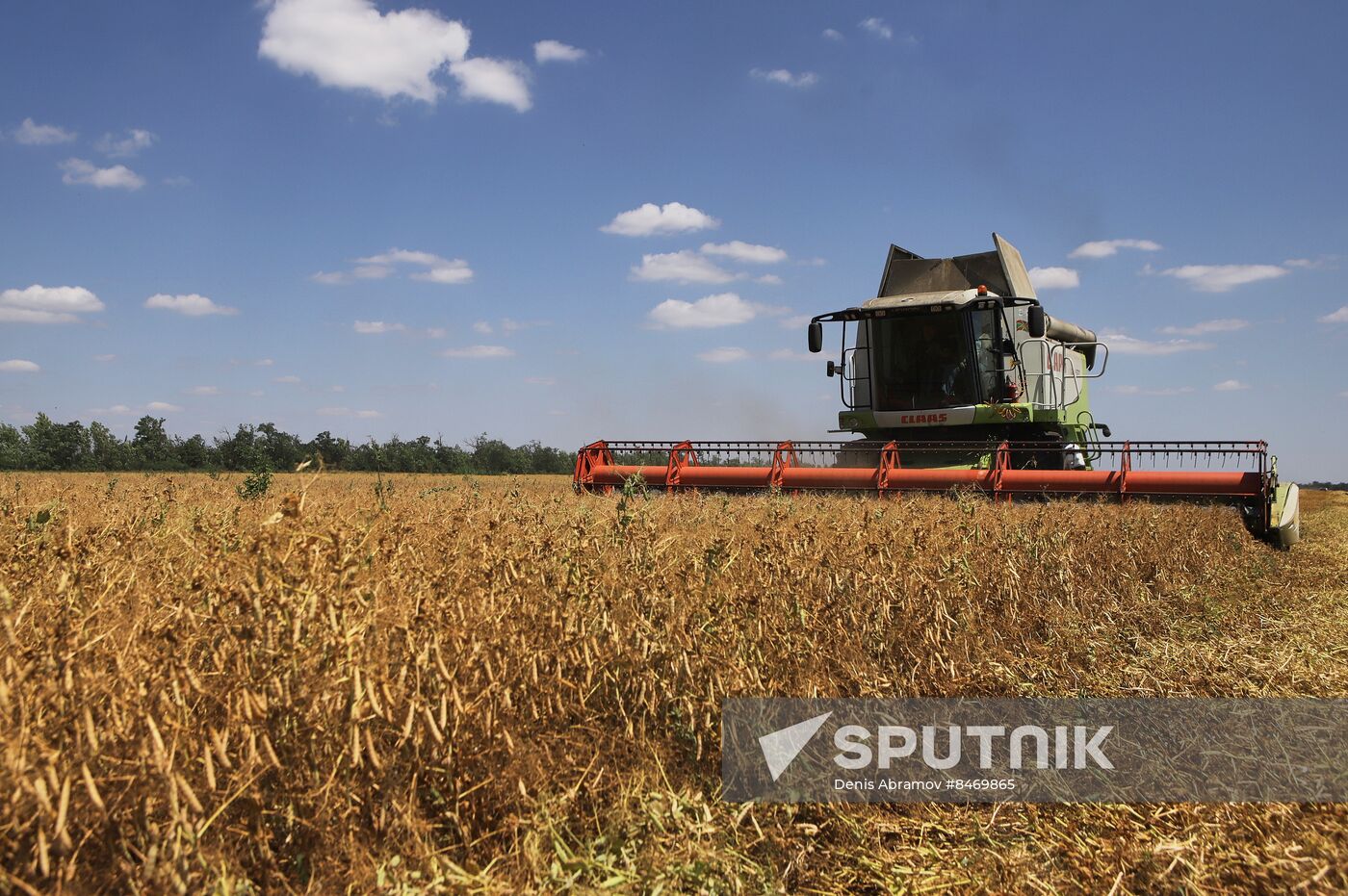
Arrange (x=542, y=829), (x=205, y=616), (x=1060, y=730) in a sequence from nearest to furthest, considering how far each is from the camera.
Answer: (x=205, y=616)
(x=542, y=829)
(x=1060, y=730)

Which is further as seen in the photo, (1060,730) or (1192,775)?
(1060,730)

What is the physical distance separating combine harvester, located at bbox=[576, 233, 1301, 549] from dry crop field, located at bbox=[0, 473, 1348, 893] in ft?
15.8

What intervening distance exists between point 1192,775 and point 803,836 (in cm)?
144

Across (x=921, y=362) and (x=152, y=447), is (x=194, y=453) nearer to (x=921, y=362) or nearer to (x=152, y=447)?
(x=152, y=447)

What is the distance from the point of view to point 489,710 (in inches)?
94.8

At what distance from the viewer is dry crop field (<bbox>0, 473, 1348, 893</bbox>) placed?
6.34 ft

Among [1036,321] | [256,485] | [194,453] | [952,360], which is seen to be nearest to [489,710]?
[256,485]

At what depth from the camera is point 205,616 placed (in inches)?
89.4

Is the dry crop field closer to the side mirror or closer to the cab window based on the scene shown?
the side mirror

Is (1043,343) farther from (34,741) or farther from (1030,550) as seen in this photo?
(34,741)

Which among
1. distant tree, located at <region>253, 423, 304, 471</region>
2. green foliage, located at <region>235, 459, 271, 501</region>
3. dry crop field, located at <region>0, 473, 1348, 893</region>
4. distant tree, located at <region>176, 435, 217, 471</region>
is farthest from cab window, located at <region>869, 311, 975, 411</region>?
distant tree, located at <region>176, 435, 217, 471</region>

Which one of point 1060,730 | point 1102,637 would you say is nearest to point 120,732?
point 1060,730

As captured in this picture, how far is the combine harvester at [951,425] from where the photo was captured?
8.88 m

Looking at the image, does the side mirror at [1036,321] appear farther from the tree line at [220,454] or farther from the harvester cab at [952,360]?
the tree line at [220,454]
